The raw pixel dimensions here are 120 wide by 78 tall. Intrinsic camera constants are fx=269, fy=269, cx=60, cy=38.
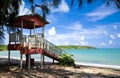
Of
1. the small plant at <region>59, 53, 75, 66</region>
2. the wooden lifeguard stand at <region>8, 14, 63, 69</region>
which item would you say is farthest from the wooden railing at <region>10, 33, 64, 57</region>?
the small plant at <region>59, 53, 75, 66</region>

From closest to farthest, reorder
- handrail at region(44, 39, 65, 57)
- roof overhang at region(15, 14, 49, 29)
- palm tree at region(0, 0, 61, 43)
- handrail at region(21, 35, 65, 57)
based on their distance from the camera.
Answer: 1. palm tree at region(0, 0, 61, 43)
2. roof overhang at region(15, 14, 49, 29)
3. handrail at region(21, 35, 65, 57)
4. handrail at region(44, 39, 65, 57)

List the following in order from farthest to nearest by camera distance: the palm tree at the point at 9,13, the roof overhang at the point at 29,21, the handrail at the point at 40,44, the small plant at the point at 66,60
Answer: the small plant at the point at 66,60
the handrail at the point at 40,44
the roof overhang at the point at 29,21
the palm tree at the point at 9,13

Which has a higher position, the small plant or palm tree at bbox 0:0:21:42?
palm tree at bbox 0:0:21:42

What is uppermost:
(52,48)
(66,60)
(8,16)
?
(8,16)

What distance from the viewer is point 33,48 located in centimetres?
1727

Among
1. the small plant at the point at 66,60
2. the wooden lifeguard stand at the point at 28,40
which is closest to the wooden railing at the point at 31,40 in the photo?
the wooden lifeguard stand at the point at 28,40

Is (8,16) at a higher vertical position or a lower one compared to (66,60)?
higher

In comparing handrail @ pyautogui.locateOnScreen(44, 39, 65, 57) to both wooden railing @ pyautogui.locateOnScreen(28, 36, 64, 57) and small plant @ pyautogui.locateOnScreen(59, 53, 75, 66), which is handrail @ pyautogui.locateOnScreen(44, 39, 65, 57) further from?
small plant @ pyautogui.locateOnScreen(59, 53, 75, 66)

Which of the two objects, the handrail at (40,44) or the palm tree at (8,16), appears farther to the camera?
the handrail at (40,44)

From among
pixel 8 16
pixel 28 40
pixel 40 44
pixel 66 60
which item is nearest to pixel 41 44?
pixel 40 44

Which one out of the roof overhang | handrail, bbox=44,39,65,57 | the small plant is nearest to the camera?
the roof overhang

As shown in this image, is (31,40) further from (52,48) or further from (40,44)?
(52,48)

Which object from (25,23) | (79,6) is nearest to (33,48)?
(25,23)

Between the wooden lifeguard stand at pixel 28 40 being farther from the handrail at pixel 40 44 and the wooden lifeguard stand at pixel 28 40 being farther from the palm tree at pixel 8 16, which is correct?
the palm tree at pixel 8 16
